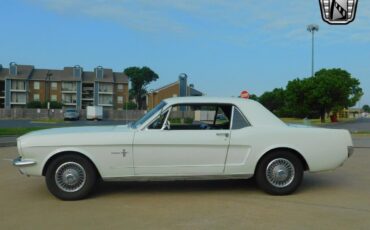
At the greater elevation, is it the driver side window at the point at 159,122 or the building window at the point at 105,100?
the building window at the point at 105,100

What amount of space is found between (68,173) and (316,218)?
3.55 metres

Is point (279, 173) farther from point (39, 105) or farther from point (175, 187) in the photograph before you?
point (39, 105)

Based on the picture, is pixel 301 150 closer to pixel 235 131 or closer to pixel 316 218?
pixel 235 131

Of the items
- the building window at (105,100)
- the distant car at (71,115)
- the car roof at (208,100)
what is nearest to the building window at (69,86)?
the building window at (105,100)

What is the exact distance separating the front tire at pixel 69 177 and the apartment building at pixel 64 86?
271ft

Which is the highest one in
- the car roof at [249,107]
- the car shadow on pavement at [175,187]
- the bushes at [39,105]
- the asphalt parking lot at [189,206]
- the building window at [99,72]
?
the building window at [99,72]

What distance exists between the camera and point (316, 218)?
223 inches

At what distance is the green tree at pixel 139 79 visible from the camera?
12419cm

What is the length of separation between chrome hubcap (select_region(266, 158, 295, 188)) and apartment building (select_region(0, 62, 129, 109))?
83343 mm

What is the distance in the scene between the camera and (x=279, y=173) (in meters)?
7.04

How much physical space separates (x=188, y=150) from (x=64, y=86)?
288 feet

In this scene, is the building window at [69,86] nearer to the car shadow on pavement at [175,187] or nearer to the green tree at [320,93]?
the green tree at [320,93]

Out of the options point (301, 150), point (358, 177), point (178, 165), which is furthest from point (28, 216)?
point (358, 177)

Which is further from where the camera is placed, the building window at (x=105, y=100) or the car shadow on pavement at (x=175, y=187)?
the building window at (x=105, y=100)
